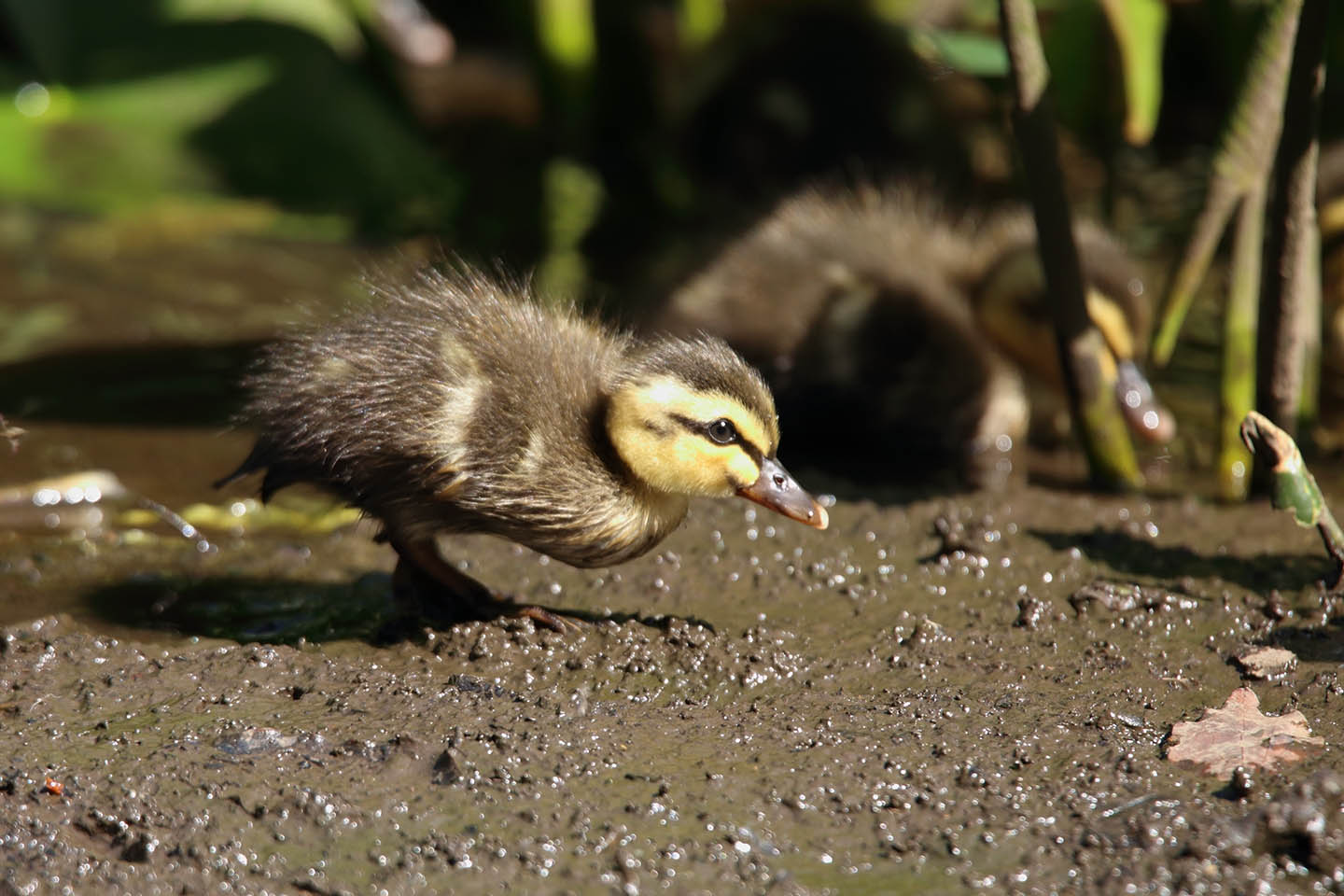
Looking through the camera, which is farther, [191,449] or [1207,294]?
[1207,294]

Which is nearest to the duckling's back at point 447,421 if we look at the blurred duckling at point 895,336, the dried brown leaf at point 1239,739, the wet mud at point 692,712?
the wet mud at point 692,712

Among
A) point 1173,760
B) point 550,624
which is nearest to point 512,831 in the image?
point 550,624

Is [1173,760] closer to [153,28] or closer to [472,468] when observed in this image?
[472,468]

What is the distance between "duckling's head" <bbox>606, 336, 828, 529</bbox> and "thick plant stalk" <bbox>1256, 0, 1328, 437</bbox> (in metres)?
1.23

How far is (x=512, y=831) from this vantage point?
2.28 meters

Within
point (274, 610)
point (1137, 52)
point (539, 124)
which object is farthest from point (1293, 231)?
point (539, 124)

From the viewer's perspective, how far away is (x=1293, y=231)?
131 inches

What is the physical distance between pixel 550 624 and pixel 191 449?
150 centimetres

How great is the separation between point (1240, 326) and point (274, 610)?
223 centimetres

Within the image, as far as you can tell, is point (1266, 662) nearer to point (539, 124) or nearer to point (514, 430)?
point (514, 430)

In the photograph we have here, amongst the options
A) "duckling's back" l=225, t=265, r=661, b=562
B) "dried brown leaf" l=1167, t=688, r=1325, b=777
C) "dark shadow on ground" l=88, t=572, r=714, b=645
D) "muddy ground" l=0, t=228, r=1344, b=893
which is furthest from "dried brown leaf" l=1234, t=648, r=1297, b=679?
"duckling's back" l=225, t=265, r=661, b=562

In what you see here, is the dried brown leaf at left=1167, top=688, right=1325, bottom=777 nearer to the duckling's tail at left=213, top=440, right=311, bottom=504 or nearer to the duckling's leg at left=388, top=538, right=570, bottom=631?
the duckling's leg at left=388, top=538, right=570, bottom=631

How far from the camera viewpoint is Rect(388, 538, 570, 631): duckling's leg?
9.70 feet

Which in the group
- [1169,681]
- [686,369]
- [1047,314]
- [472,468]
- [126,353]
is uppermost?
[686,369]
